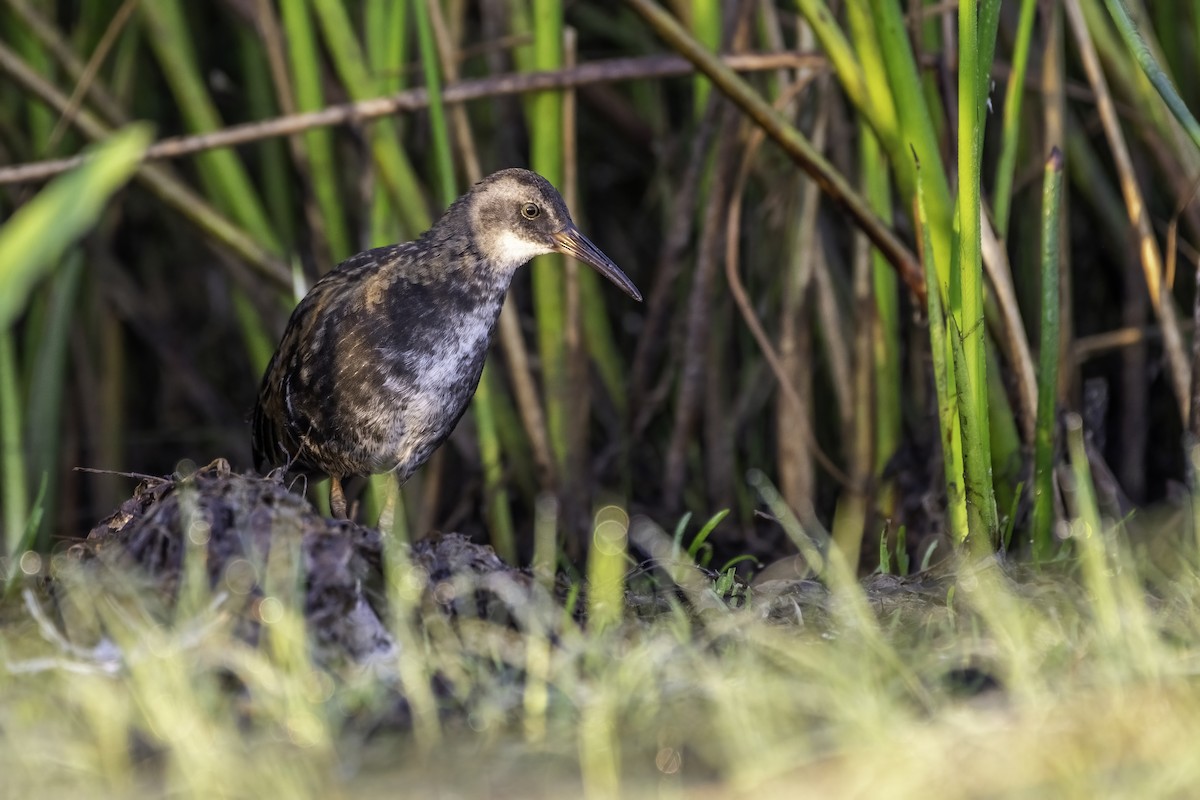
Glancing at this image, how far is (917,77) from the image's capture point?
287cm

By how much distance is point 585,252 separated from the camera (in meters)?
3.49

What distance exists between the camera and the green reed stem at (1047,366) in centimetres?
287

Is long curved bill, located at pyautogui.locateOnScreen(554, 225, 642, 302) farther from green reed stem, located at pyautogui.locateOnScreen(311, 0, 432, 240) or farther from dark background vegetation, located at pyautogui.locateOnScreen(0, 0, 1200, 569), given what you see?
green reed stem, located at pyautogui.locateOnScreen(311, 0, 432, 240)

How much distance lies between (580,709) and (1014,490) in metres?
1.61

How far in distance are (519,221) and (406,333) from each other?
41 centimetres

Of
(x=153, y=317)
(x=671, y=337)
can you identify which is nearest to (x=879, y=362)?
(x=671, y=337)

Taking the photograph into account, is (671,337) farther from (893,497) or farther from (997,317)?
(997,317)

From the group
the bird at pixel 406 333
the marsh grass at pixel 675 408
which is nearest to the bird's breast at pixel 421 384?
the bird at pixel 406 333

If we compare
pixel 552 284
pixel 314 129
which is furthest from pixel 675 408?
pixel 314 129

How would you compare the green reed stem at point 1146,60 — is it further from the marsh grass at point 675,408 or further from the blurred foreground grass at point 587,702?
the blurred foreground grass at point 587,702

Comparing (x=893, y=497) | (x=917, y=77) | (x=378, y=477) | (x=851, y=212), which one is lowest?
(x=893, y=497)

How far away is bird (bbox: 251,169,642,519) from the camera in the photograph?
10.7 ft

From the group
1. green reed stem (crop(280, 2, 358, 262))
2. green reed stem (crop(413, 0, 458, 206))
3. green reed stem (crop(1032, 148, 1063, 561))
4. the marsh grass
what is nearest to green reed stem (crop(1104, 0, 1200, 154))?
the marsh grass

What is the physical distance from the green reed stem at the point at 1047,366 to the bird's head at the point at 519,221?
98 cm
